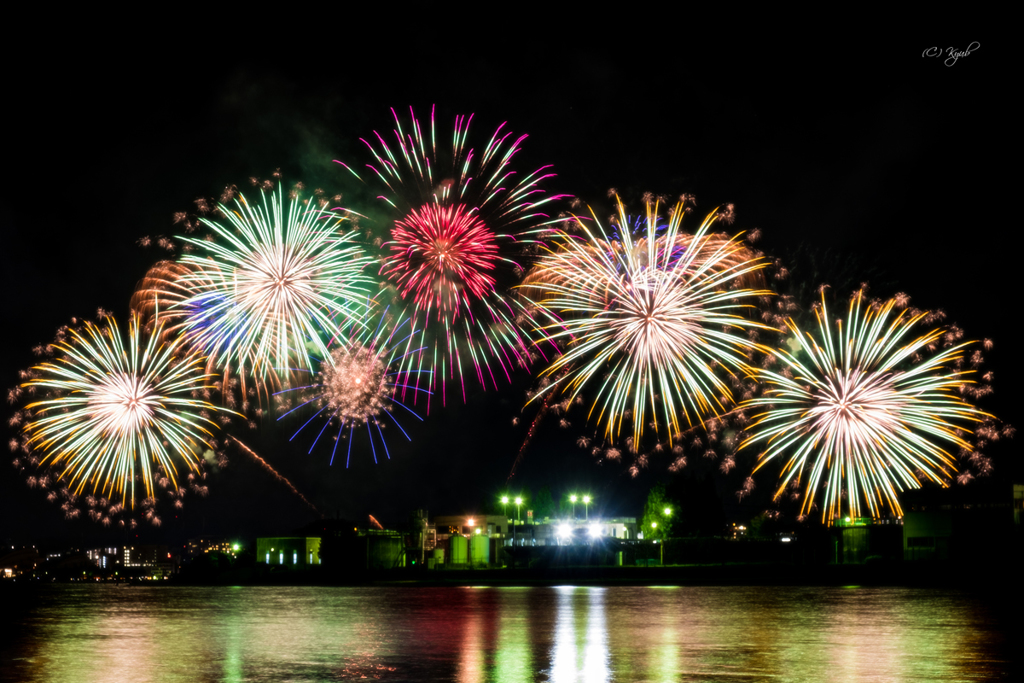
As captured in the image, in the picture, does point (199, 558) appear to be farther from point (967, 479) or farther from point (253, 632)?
point (253, 632)

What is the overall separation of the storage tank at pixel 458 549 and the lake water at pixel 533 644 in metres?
69.4

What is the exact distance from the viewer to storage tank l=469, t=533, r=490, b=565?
110 meters

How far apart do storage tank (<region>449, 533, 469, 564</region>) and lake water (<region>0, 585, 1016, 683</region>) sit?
228ft

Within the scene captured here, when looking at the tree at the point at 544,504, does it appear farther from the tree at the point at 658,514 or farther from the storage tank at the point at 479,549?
the storage tank at the point at 479,549

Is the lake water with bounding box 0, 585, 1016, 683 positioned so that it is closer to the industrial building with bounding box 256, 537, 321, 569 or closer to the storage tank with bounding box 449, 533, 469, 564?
the storage tank with bounding box 449, 533, 469, 564

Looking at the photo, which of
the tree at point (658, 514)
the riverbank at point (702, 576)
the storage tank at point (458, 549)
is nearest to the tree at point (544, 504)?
the tree at point (658, 514)

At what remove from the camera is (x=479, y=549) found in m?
111

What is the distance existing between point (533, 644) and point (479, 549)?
89.7 meters

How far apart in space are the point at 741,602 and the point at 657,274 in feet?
50.5

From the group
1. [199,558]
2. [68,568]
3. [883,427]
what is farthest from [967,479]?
[68,568]

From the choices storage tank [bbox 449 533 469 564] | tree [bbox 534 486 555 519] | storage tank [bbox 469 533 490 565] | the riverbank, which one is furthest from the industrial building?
tree [bbox 534 486 555 519]

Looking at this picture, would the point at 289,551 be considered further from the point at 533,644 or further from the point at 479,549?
the point at 533,644

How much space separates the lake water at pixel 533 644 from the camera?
1777 cm

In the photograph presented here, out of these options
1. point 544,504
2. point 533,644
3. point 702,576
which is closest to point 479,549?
A: point 702,576
